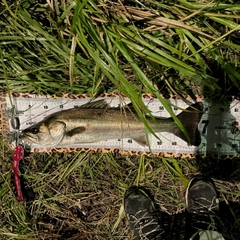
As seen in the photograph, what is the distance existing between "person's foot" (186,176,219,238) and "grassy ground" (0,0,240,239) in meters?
0.07

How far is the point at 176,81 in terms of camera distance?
2.61 metres

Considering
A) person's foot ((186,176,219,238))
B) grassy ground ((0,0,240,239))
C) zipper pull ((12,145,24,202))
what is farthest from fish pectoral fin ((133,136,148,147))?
zipper pull ((12,145,24,202))

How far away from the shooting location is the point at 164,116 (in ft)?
8.46

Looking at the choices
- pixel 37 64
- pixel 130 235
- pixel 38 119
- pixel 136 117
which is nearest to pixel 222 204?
pixel 130 235

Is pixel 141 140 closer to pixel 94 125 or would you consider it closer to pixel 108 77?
pixel 94 125

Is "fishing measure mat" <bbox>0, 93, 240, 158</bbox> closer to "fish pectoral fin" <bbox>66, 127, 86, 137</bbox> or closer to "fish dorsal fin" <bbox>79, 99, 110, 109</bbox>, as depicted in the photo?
"fish dorsal fin" <bbox>79, 99, 110, 109</bbox>

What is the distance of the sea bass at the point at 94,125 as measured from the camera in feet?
8.02

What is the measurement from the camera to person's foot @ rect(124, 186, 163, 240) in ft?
8.86

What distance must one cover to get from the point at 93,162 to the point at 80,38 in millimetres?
969

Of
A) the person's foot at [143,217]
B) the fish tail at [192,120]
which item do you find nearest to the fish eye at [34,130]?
the person's foot at [143,217]

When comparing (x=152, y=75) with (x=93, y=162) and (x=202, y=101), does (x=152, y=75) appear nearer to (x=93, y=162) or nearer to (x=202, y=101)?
(x=202, y=101)

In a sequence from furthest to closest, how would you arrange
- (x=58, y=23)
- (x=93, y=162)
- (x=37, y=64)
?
(x=93, y=162) < (x=37, y=64) < (x=58, y=23)

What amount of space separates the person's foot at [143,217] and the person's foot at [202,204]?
258mm

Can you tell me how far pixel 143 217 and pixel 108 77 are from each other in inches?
45.8
